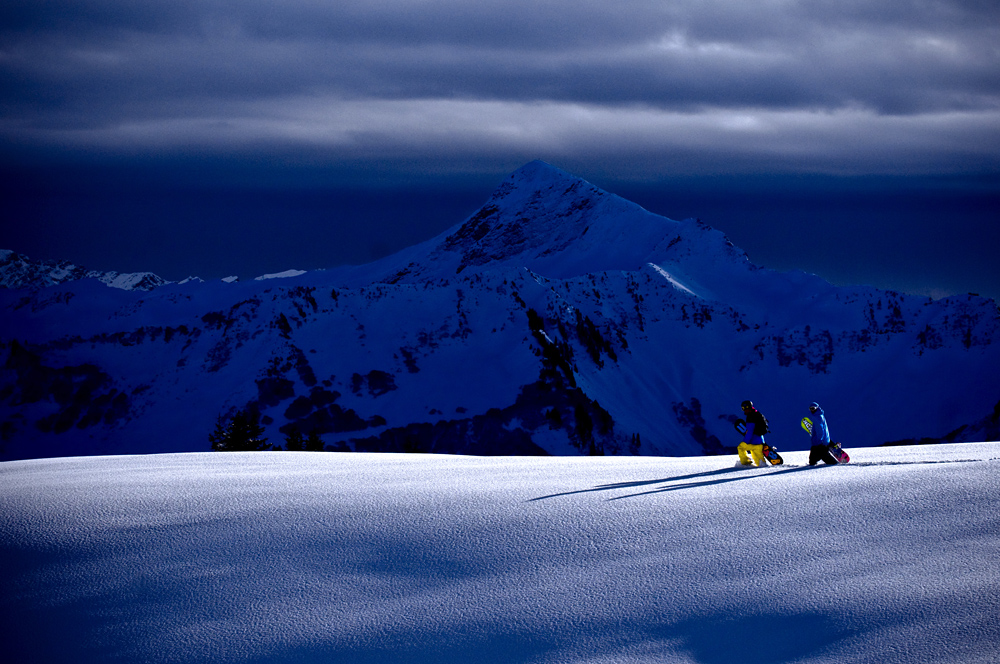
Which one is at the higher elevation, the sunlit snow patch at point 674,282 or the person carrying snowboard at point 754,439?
the person carrying snowboard at point 754,439

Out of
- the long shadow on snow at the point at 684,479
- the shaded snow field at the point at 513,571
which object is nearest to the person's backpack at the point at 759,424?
the long shadow on snow at the point at 684,479

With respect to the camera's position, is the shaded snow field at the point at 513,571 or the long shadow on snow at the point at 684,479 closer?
the shaded snow field at the point at 513,571

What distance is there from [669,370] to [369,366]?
206 ft

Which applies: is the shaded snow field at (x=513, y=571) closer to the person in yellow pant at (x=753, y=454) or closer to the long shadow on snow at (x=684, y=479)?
the long shadow on snow at (x=684, y=479)

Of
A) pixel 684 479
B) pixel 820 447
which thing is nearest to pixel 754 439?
pixel 820 447

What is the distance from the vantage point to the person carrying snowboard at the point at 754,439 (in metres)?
14.9

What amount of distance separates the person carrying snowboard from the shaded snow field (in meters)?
1.79

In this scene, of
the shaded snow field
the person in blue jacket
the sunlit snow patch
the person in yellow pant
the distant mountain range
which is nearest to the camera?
the shaded snow field

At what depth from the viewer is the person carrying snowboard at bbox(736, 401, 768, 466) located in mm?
14906

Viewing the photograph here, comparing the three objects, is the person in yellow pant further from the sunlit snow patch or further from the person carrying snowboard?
the sunlit snow patch

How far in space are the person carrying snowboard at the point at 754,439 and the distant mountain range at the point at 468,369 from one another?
89417mm

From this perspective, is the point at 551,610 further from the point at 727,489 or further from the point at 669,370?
the point at 669,370

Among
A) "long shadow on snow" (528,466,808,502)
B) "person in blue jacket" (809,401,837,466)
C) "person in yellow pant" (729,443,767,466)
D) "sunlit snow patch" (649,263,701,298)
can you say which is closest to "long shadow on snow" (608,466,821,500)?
A: "long shadow on snow" (528,466,808,502)

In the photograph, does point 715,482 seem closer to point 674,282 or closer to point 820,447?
point 820,447
